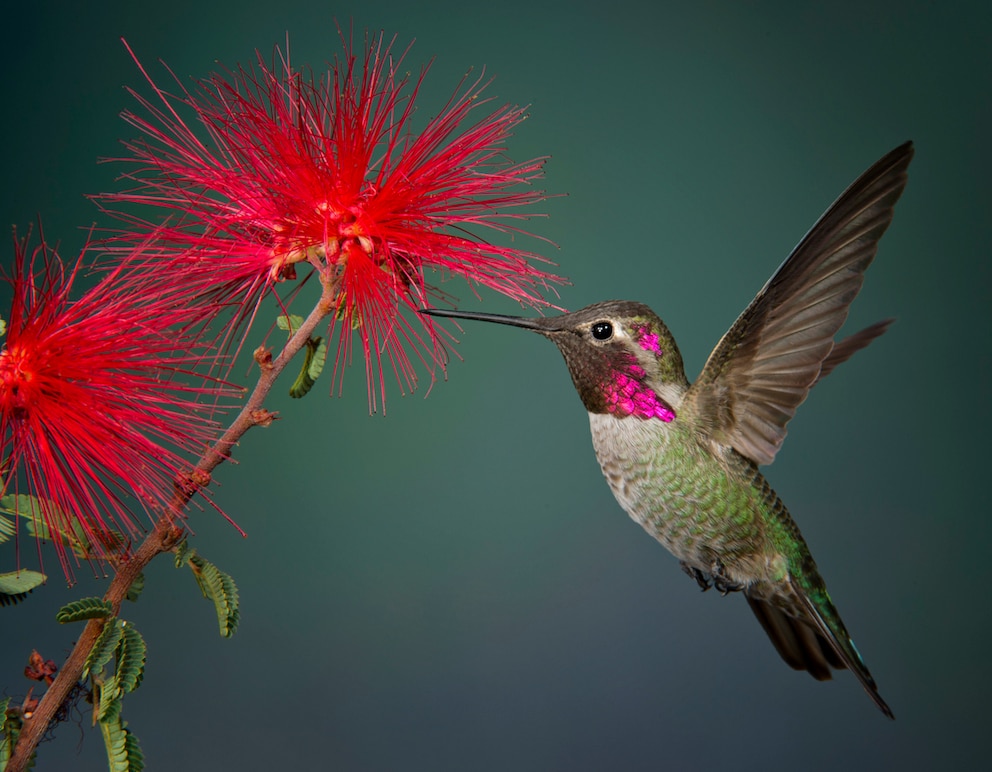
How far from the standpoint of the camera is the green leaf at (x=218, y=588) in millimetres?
757

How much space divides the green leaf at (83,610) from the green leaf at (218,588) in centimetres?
11

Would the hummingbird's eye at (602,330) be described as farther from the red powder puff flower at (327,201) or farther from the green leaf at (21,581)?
the green leaf at (21,581)

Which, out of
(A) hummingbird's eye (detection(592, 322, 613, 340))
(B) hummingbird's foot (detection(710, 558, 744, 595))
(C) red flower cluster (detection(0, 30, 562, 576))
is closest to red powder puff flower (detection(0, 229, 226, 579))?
(C) red flower cluster (detection(0, 30, 562, 576))

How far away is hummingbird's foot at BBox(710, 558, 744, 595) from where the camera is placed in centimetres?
90

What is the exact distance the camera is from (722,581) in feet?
3.00

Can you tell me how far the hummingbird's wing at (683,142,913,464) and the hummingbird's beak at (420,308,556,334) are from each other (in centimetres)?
20

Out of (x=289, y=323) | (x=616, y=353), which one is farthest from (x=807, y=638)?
(x=289, y=323)

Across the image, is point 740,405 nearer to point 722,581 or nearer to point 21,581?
point 722,581

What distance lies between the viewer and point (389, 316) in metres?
0.79

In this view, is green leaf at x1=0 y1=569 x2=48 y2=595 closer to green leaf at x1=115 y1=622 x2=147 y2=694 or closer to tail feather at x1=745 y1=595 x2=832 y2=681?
green leaf at x1=115 y1=622 x2=147 y2=694

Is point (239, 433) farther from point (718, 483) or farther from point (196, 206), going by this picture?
point (718, 483)

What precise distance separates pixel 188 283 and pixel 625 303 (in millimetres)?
389

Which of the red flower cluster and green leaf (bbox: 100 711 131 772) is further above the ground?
the red flower cluster

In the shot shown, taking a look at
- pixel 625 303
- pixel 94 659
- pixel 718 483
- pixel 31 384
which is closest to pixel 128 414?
pixel 31 384
